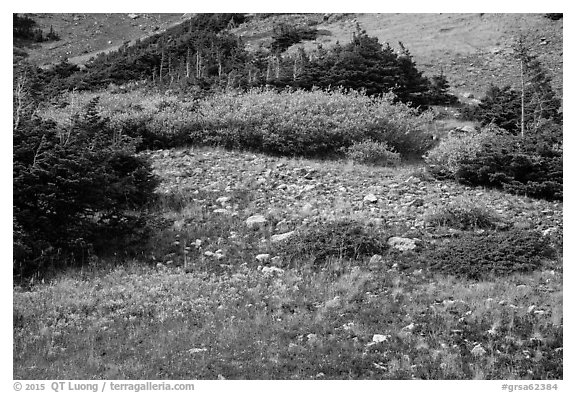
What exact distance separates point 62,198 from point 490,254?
27.8ft

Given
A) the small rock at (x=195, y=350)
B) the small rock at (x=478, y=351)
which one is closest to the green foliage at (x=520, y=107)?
the small rock at (x=478, y=351)

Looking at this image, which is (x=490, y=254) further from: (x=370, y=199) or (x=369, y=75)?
(x=369, y=75)

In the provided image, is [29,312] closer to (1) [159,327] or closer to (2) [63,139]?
(1) [159,327]

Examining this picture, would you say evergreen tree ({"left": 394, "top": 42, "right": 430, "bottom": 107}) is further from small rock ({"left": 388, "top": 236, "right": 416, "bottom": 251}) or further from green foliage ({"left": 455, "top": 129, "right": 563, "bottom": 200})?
small rock ({"left": 388, "top": 236, "right": 416, "bottom": 251})

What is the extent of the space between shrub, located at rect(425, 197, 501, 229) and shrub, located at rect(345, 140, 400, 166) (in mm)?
6138

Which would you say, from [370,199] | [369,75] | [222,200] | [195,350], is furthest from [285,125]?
[195,350]

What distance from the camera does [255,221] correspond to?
43.8ft

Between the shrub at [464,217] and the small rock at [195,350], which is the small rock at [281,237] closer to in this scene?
the shrub at [464,217]

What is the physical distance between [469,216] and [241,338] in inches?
266

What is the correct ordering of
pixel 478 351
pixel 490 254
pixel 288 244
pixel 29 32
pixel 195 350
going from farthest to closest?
pixel 29 32 → pixel 288 244 → pixel 490 254 → pixel 195 350 → pixel 478 351

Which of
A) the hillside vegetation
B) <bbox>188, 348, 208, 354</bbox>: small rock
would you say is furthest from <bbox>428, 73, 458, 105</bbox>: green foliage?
<bbox>188, 348, 208, 354</bbox>: small rock

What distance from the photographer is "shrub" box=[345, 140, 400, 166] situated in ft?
63.2

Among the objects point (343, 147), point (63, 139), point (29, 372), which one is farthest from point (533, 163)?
point (29, 372)

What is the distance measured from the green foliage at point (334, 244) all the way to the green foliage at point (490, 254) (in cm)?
109
